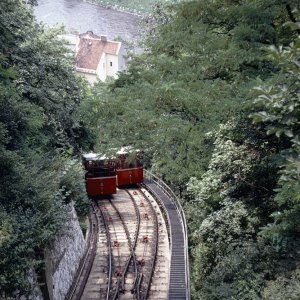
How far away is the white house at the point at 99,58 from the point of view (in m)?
53.7

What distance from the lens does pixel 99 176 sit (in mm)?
26125

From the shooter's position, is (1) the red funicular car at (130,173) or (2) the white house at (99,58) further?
(2) the white house at (99,58)

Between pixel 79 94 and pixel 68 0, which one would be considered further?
pixel 68 0

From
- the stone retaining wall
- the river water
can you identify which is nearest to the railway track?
the stone retaining wall

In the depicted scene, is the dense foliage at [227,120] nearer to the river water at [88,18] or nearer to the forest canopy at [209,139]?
the forest canopy at [209,139]

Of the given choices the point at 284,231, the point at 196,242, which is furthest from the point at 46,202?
the point at 196,242

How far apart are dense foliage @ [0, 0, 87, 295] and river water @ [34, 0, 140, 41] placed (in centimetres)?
4842

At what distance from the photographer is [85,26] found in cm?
7244

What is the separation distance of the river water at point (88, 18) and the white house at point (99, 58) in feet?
45.5

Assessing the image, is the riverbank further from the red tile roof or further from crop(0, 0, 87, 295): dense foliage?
crop(0, 0, 87, 295): dense foliage

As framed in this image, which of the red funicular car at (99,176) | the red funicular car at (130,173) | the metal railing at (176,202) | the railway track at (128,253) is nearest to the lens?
the metal railing at (176,202)

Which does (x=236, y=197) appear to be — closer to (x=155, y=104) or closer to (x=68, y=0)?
(x=155, y=104)

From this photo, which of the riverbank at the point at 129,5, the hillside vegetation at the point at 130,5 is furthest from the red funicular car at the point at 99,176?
the hillside vegetation at the point at 130,5

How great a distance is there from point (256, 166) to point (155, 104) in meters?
4.20
